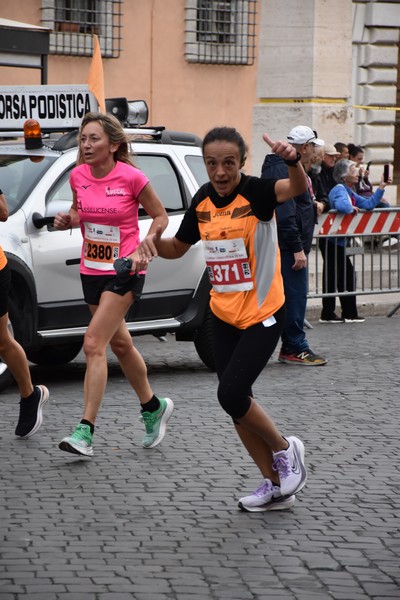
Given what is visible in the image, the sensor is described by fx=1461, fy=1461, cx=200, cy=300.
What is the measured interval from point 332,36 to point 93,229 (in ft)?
43.3

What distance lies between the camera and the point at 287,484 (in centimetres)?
Result: 650

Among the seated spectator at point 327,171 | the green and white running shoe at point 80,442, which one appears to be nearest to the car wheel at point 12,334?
the green and white running shoe at point 80,442

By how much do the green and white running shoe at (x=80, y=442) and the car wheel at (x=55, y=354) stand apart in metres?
3.42

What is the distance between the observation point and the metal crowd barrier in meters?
15.0

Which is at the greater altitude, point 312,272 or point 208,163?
point 208,163

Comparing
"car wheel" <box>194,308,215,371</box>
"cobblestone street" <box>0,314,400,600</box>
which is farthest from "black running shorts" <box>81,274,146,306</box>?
"car wheel" <box>194,308,215,371</box>

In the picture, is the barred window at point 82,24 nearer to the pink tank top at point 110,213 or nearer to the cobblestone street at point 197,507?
the cobblestone street at point 197,507

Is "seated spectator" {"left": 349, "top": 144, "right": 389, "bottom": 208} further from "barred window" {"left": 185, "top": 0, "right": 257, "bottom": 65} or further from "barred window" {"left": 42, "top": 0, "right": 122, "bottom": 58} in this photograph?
"barred window" {"left": 185, "top": 0, "right": 257, "bottom": 65}

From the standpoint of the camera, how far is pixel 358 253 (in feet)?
50.2

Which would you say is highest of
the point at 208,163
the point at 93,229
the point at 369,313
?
the point at 208,163

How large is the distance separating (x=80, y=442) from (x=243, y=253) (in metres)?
1.64

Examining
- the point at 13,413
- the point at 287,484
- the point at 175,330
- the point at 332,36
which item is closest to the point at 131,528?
the point at 287,484

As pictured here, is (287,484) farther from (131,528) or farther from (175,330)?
(175,330)

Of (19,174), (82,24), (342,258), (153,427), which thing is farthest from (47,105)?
(82,24)
